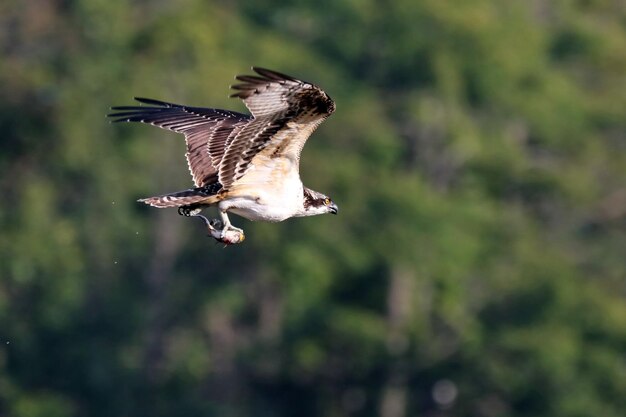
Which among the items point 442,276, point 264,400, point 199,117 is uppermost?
point 199,117

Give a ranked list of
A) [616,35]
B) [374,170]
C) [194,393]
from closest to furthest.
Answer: [194,393] < [374,170] < [616,35]

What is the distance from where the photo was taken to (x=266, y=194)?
1352cm

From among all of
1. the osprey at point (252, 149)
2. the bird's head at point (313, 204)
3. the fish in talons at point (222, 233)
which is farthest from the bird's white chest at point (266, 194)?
the bird's head at point (313, 204)

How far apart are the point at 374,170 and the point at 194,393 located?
663 cm

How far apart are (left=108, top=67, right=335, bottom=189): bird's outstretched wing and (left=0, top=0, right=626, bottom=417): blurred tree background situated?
18.6m

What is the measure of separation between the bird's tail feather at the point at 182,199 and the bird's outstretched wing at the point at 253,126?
22cm

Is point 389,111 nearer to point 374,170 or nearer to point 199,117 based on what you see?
point 374,170

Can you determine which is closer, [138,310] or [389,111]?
[138,310]

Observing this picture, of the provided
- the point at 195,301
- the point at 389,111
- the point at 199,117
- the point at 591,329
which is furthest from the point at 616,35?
the point at 199,117

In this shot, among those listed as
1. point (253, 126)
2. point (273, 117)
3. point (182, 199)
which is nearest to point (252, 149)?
point (253, 126)

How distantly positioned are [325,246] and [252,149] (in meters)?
24.4

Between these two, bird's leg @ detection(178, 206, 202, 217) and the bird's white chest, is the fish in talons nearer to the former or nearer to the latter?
bird's leg @ detection(178, 206, 202, 217)

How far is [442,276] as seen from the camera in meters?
36.6

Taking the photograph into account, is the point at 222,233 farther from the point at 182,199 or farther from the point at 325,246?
the point at 325,246
